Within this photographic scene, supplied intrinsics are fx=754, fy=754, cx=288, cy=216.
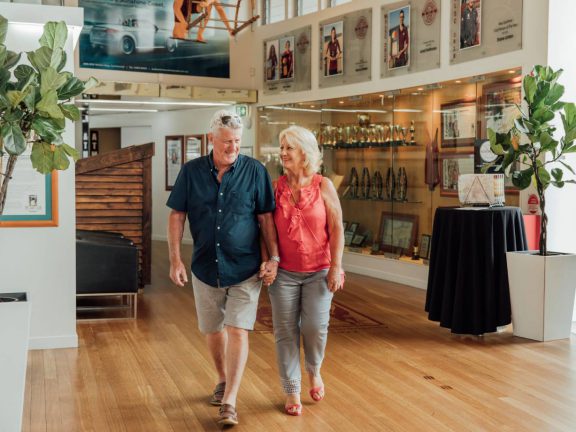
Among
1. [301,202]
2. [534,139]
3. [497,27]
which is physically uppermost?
[497,27]

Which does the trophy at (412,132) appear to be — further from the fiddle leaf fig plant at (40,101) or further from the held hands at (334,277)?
the fiddle leaf fig plant at (40,101)

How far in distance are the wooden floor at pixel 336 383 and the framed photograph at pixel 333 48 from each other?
4795 millimetres

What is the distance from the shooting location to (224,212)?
4.05 metres

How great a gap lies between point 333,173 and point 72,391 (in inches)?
265

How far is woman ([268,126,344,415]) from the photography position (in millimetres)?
4160

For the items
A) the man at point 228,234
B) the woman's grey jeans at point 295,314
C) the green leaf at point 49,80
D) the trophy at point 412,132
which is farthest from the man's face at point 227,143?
the trophy at point 412,132

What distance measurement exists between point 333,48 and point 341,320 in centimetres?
498

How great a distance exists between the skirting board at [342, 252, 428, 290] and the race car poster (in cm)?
415

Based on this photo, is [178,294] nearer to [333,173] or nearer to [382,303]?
[382,303]

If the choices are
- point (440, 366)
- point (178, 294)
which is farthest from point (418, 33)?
point (440, 366)

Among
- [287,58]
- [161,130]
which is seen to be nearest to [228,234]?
[287,58]

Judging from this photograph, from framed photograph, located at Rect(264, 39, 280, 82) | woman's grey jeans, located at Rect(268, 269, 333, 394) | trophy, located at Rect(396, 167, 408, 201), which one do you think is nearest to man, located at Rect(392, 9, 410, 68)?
trophy, located at Rect(396, 167, 408, 201)

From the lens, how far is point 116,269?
712cm

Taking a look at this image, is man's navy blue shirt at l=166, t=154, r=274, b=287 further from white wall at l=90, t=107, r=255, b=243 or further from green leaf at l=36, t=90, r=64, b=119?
white wall at l=90, t=107, r=255, b=243
